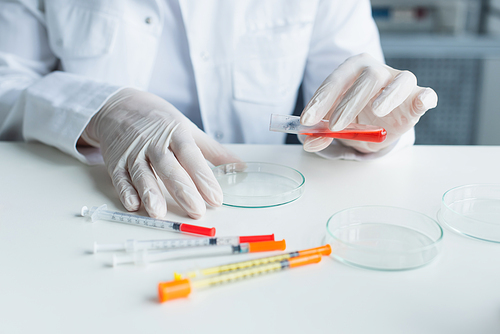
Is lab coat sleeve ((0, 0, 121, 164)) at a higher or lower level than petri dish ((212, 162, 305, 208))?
higher

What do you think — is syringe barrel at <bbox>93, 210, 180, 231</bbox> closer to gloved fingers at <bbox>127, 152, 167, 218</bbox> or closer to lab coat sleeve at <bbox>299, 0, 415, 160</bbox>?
gloved fingers at <bbox>127, 152, 167, 218</bbox>

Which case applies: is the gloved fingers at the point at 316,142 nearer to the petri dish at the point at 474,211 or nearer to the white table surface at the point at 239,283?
the white table surface at the point at 239,283

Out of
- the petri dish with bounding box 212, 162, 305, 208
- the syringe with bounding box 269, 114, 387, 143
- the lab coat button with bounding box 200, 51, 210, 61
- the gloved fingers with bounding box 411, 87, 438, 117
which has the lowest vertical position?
the petri dish with bounding box 212, 162, 305, 208

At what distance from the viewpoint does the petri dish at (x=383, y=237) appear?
63 centimetres


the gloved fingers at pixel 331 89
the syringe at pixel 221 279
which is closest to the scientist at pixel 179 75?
the gloved fingers at pixel 331 89

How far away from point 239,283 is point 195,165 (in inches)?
12.5

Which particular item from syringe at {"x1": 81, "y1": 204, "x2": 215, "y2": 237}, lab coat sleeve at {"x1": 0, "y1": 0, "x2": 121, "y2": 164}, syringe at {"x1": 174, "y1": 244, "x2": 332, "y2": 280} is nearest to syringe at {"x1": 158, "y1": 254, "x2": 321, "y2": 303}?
syringe at {"x1": 174, "y1": 244, "x2": 332, "y2": 280}

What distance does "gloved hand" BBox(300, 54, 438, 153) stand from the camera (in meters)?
0.86

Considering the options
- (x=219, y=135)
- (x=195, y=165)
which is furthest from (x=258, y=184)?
(x=219, y=135)

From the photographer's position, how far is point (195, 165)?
859 mm

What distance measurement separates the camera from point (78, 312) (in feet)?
1.80

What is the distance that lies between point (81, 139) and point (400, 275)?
2.89ft

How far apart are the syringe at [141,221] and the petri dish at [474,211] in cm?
42

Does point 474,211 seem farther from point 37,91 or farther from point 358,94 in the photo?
point 37,91
